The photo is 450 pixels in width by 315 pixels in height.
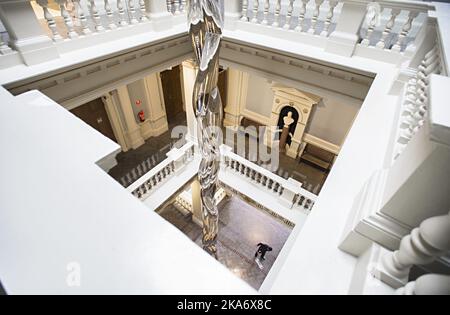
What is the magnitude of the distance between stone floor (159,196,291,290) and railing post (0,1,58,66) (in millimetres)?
4748

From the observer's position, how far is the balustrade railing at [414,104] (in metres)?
1.23

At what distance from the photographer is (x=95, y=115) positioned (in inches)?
239

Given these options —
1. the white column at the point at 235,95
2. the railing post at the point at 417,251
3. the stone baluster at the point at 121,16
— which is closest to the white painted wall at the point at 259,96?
the white column at the point at 235,95

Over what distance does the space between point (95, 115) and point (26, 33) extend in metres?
3.92

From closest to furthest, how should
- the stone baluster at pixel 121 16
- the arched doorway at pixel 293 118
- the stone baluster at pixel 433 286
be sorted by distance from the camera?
the stone baluster at pixel 433 286
the stone baluster at pixel 121 16
the arched doorway at pixel 293 118

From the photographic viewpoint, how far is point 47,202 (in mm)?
912

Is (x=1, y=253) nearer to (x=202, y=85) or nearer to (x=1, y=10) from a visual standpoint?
(x=202, y=85)

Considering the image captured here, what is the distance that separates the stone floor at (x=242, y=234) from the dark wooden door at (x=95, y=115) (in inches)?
114

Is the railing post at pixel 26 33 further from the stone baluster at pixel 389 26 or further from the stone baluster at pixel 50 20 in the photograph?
the stone baluster at pixel 389 26

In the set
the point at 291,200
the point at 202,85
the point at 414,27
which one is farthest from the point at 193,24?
the point at 414,27

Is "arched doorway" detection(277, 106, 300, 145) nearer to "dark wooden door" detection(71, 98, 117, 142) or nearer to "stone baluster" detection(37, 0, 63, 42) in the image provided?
"dark wooden door" detection(71, 98, 117, 142)

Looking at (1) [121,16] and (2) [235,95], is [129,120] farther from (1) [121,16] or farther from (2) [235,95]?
(1) [121,16]

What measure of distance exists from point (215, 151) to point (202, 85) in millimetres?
833

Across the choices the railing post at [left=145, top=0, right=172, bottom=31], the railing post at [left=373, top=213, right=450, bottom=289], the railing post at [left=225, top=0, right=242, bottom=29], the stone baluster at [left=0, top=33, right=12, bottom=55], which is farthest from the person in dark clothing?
the stone baluster at [left=0, top=33, right=12, bottom=55]
